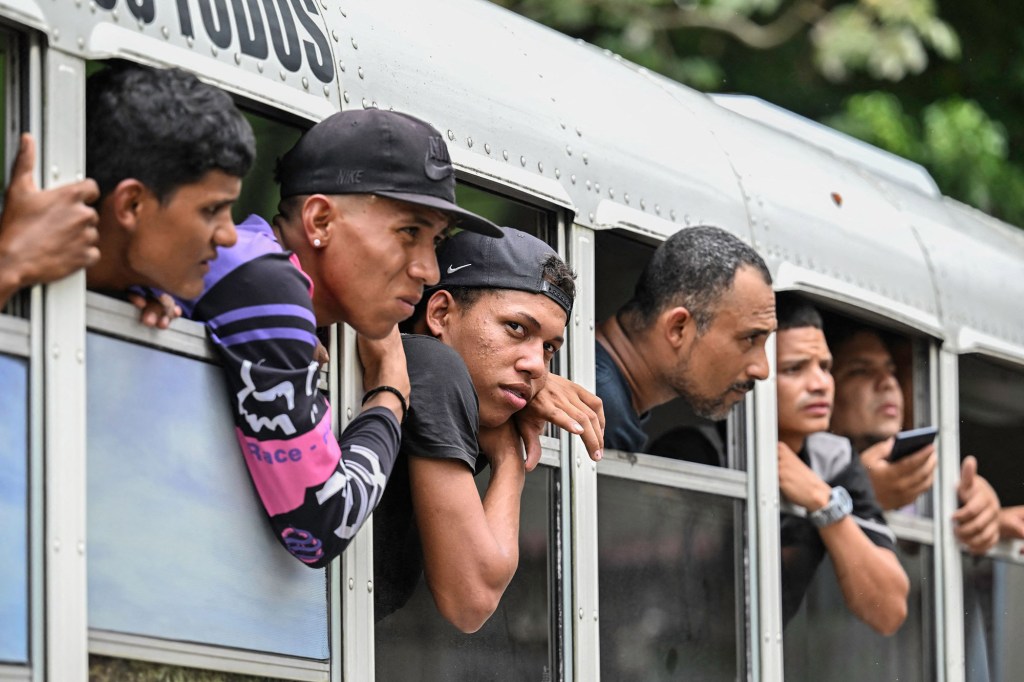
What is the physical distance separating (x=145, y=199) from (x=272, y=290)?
0.31 meters

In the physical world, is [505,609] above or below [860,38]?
below

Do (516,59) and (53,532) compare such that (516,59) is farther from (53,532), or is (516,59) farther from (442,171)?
(53,532)

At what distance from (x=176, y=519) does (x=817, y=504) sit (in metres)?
2.64

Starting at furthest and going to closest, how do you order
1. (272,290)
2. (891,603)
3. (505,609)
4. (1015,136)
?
(1015,136), (891,603), (505,609), (272,290)

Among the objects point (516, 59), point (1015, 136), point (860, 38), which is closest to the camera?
point (516, 59)

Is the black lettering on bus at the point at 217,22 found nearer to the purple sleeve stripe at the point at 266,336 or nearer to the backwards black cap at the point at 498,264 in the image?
the purple sleeve stripe at the point at 266,336

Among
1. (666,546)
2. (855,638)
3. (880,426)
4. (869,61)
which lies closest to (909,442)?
(880,426)

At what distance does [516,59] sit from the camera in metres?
4.30

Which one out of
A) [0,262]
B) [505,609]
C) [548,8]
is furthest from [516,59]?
[548,8]

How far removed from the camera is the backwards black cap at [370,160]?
3.32 metres

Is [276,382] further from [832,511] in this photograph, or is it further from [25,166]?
[832,511]

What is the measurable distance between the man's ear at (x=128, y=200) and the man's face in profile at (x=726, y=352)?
2.09 m

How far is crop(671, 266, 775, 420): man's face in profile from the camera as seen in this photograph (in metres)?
4.68

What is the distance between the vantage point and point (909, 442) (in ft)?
18.6
